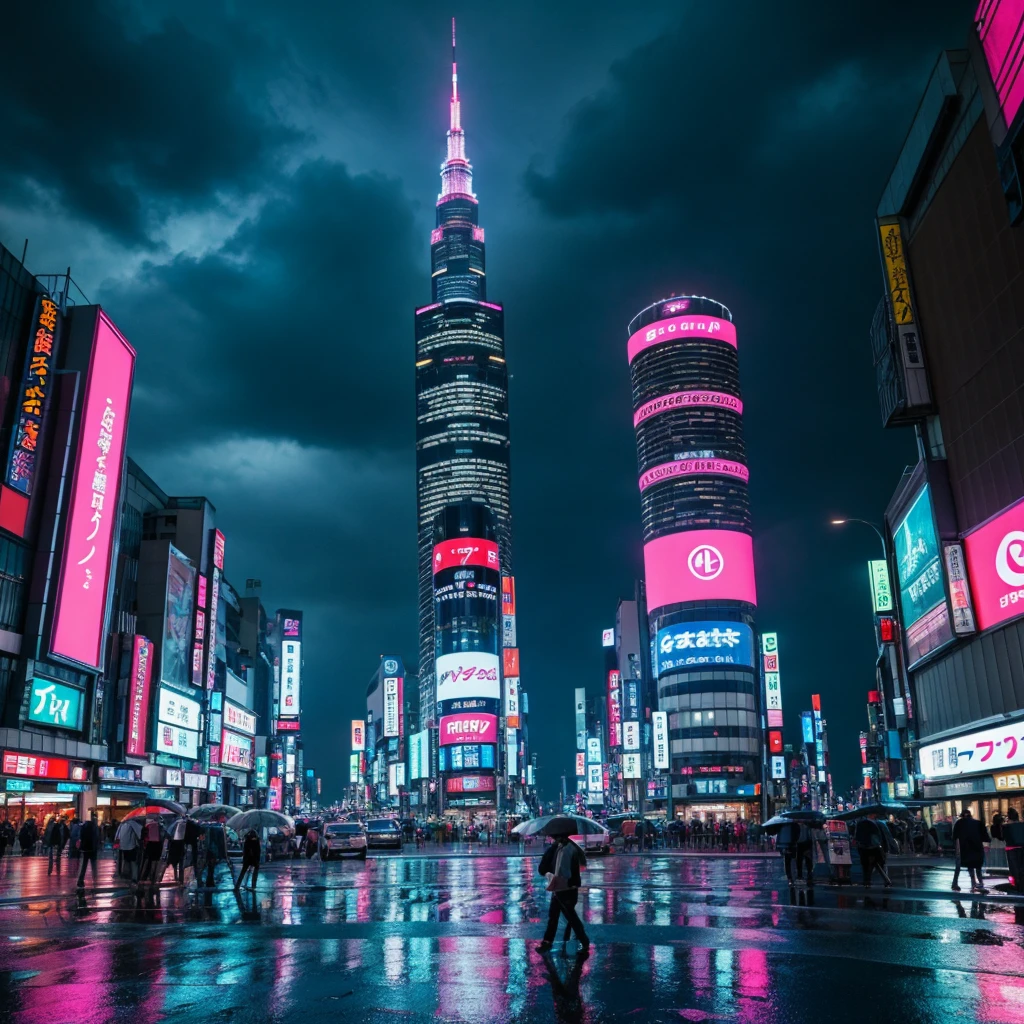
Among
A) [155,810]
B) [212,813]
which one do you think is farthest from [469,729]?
[155,810]

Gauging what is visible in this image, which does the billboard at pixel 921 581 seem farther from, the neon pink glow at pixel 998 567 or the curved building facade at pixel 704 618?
Result: the curved building facade at pixel 704 618

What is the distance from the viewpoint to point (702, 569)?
150125 mm

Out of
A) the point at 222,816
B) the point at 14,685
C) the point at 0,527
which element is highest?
the point at 0,527

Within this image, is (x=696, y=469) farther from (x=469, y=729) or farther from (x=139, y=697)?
(x=139, y=697)

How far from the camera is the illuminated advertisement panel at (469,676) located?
511ft

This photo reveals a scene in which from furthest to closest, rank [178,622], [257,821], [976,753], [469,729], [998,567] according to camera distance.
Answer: [469,729], [178,622], [976,753], [998,567], [257,821]

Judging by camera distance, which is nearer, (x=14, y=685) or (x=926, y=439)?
(x=926, y=439)

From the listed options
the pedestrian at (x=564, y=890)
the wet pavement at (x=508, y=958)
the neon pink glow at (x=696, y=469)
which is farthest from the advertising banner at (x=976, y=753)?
the neon pink glow at (x=696, y=469)

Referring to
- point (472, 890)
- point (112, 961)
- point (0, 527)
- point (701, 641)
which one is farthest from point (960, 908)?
point (701, 641)

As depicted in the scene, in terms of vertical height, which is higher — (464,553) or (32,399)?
(464,553)

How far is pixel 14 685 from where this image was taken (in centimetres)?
4909

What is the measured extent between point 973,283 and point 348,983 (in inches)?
1292

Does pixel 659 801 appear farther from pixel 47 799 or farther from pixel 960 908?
pixel 960 908

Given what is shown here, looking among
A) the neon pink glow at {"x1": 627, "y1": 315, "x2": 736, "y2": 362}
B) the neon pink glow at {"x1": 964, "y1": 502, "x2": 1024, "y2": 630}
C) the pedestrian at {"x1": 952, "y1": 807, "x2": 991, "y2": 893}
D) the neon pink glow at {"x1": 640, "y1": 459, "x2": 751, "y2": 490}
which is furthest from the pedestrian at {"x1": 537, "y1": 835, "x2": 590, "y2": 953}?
the neon pink glow at {"x1": 627, "y1": 315, "x2": 736, "y2": 362}
